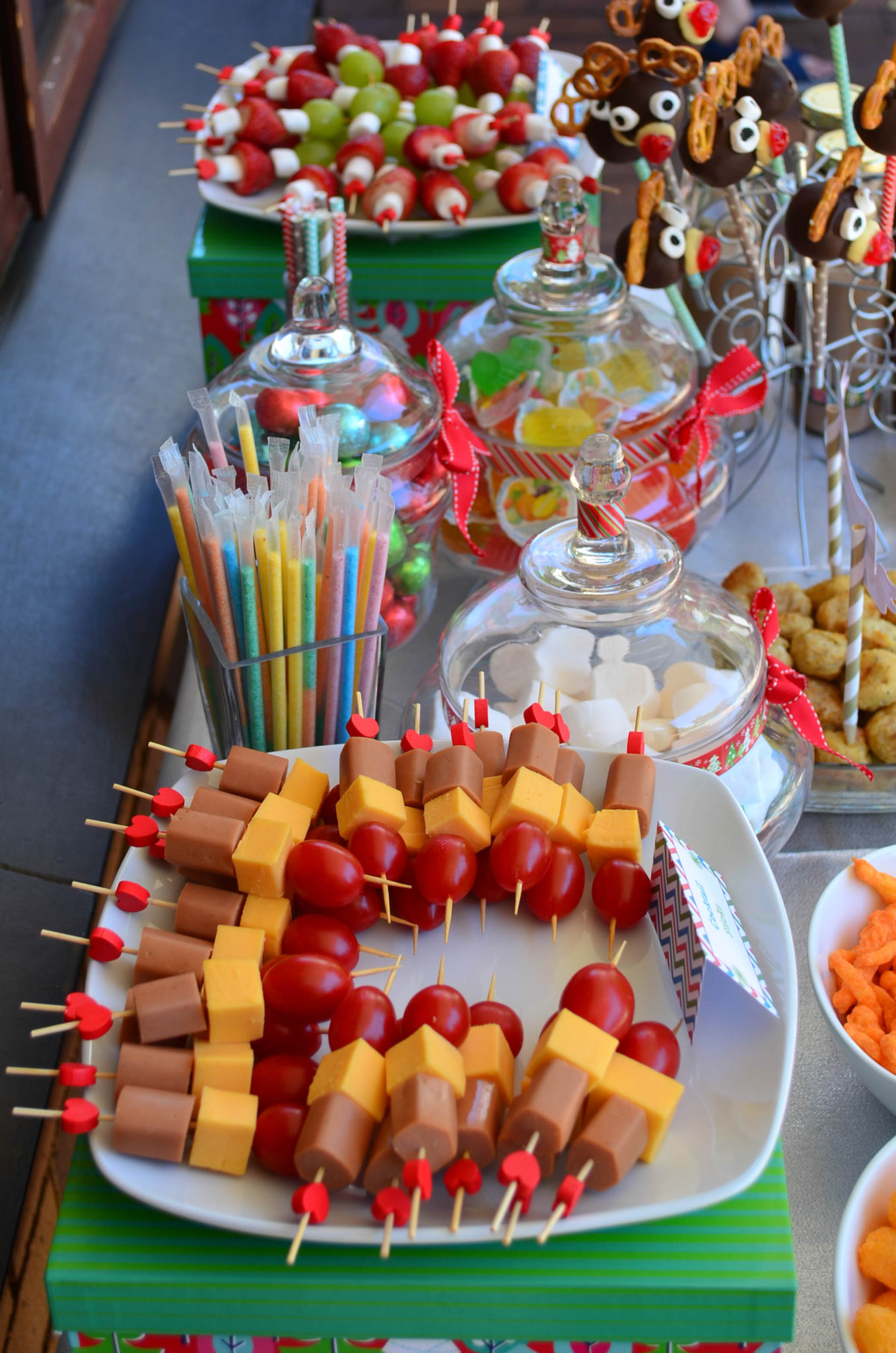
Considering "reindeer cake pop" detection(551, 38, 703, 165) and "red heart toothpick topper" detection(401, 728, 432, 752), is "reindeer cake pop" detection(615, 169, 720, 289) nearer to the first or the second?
"reindeer cake pop" detection(551, 38, 703, 165)

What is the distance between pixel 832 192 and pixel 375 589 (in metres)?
0.64

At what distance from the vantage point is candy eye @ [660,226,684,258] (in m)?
1.35

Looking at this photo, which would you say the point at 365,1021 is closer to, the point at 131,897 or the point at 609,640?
the point at 131,897

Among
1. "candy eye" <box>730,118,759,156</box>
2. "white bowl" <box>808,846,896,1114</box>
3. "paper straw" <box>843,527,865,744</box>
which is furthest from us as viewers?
"candy eye" <box>730,118,759,156</box>

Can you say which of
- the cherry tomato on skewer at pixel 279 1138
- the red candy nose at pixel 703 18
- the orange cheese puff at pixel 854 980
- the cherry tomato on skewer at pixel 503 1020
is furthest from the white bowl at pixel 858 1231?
the red candy nose at pixel 703 18

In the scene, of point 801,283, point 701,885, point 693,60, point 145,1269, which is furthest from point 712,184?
point 145,1269

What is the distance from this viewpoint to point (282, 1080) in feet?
2.34

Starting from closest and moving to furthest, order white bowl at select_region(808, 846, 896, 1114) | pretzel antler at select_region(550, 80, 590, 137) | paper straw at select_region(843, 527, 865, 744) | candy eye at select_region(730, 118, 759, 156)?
1. white bowl at select_region(808, 846, 896, 1114)
2. paper straw at select_region(843, 527, 865, 744)
3. candy eye at select_region(730, 118, 759, 156)
4. pretzel antler at select_region(550, 80, 590, 137)

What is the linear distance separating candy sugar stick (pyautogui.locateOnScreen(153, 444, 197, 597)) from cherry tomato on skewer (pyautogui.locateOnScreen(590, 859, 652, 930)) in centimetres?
43

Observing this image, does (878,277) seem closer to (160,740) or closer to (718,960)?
(160,740)

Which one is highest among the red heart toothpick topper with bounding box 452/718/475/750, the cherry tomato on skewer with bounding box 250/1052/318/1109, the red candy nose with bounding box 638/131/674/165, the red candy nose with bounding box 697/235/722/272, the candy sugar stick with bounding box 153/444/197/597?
the red candy nose with bounding box 638/131/674/165

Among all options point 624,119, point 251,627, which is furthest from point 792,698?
point 624,119

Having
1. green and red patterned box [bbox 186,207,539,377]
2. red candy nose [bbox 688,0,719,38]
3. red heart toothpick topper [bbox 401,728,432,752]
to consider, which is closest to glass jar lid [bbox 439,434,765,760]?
red heart toothpick topper [bbox 401,728,432,752]

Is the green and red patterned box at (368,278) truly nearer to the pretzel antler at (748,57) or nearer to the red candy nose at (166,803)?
the pretzel antler at (748,57)
